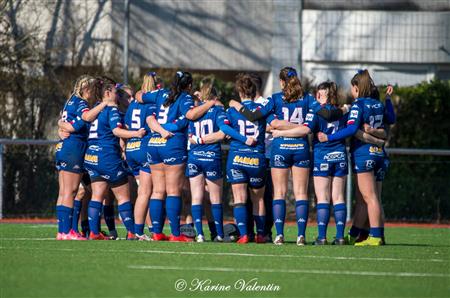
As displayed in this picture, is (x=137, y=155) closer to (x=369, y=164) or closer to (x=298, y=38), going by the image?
(x=369, y=164)

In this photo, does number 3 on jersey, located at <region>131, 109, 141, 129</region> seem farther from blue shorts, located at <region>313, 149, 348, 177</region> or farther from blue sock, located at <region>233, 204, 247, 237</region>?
blue shorts, located at <region>313, 149, 348, 177</region>

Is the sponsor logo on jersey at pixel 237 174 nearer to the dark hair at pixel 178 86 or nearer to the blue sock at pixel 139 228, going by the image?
the dark hair at pixel 178 86

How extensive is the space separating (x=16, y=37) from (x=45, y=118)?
2.08 metres

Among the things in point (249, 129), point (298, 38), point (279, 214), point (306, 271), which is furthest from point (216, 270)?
point (298, 38)

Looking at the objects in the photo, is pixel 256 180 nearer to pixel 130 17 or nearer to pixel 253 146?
pixel 253 146

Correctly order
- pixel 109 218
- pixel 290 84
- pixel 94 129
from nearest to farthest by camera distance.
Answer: pixel 290 84 < pixel 94 129 < pixel 109 218

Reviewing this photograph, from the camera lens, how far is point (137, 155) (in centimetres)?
1446

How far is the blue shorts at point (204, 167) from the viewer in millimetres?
14227

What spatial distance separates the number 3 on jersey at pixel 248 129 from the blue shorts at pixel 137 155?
1.29 m

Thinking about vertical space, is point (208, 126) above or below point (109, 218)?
above

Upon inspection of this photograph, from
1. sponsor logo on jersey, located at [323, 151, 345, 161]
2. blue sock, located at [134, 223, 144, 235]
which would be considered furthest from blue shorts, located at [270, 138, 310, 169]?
blue sock, located at [134, 223, 144, 235]

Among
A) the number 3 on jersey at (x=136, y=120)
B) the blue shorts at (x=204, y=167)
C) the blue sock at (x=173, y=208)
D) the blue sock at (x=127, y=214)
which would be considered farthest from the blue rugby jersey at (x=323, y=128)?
the blue sock at (x=127, y=214)

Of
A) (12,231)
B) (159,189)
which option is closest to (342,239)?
(159,189)

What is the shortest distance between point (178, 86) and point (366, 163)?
8.41 ft
